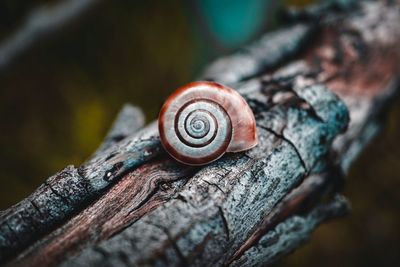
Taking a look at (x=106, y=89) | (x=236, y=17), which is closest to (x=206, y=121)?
(x=106, y=89)

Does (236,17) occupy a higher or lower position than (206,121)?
higher

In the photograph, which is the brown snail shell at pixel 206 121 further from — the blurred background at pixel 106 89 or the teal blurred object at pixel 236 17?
the teal blurred object at pixel 236 17

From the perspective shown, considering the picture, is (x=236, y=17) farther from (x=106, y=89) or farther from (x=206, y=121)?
(x=206, y=121)

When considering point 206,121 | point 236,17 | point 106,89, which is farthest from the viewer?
point 236,17

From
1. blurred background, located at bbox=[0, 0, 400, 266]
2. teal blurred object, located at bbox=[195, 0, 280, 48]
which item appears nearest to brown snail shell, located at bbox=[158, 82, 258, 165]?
blurred background, located at bbox=[0, 0, 400, 266]

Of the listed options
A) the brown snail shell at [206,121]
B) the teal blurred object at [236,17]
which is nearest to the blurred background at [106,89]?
the teal blurred object at [236,17]

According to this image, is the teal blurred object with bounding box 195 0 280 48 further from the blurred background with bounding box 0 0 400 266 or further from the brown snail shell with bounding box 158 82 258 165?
the brown snail shell with bounding box 158 82 258 165

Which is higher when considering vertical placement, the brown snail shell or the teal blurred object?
the teal blurred object
